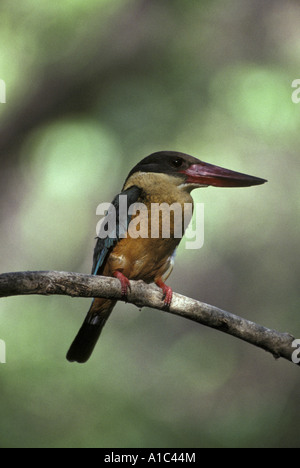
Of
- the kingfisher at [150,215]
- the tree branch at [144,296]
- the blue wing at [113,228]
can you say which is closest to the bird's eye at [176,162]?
the kingfisher at [150,215]

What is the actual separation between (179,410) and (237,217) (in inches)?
65.1

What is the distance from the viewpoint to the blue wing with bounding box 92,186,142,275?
308 cm

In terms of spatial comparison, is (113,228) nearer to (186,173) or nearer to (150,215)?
(150,215)

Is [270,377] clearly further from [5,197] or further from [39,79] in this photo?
[39,79]

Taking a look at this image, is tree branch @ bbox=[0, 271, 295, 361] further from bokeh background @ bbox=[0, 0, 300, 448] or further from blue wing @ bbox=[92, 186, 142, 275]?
bokeh background @ bbox=[0, 0, 300, 448]

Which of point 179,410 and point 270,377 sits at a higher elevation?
point 270,377

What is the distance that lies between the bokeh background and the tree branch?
179 cm

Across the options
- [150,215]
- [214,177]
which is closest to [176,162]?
[214,177]

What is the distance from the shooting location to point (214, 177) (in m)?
3.19

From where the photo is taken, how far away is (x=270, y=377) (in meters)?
5.17
